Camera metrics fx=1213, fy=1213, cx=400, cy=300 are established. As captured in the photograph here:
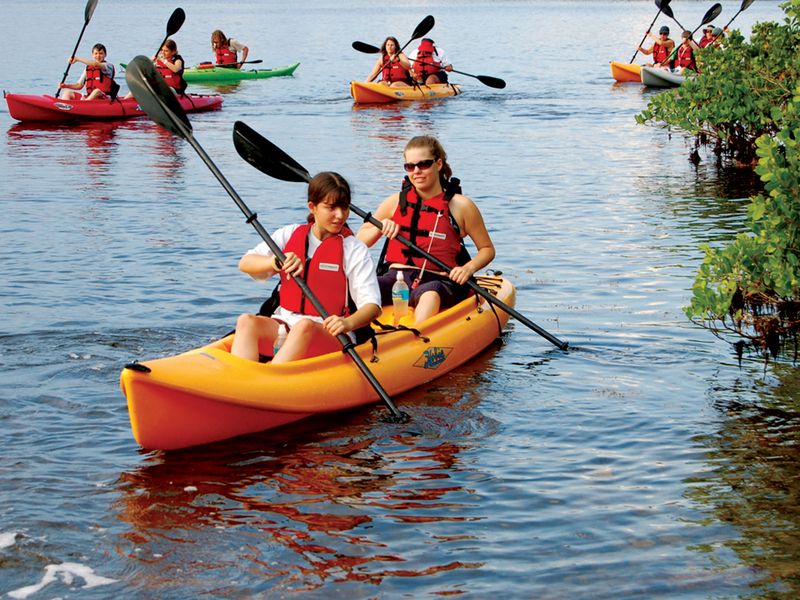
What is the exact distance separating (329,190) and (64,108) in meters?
14.7

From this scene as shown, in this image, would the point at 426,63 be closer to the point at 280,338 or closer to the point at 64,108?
the point at 64,108

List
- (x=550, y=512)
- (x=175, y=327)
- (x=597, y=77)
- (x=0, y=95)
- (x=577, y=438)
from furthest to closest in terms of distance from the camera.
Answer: (x=597, y=77) → (x=0, y=95) → (x=175, y=327) → (x=577, y=438) → (x=550, y=512)

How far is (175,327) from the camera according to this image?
8.17 metres

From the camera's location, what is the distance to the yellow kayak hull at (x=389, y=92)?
22391mm

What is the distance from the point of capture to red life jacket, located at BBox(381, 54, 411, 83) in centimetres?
2270

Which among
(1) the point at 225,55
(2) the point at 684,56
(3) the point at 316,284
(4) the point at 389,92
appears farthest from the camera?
(1) the point at 225,55

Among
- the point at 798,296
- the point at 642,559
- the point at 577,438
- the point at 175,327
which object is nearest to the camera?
the point at 642,559

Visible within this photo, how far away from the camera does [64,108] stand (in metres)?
19.7

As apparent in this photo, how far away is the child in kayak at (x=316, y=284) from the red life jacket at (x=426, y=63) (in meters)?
17.1

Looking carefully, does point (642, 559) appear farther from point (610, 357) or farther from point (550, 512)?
point (610, 357)

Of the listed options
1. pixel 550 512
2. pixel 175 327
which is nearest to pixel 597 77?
pixel 175 327

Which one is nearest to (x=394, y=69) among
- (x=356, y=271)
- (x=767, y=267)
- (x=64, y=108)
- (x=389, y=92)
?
(x=389, y=92)

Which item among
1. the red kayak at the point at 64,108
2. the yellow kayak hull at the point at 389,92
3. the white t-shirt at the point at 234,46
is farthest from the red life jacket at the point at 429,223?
the white t-shirt at the point at 234,46

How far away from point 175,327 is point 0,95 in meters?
17.7
